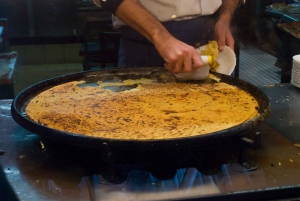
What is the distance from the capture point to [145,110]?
1.57 metres

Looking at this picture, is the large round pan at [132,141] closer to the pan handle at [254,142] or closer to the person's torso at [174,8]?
the pan handle at [254,142]

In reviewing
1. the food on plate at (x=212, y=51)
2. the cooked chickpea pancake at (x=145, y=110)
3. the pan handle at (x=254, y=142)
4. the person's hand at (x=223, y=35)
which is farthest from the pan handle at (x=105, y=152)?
the person's hand at (x=223, y=35)

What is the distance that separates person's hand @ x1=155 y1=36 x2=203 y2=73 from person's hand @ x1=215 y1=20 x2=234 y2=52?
465 millimetres

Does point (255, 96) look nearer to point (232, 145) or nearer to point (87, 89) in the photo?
point (232, 145)

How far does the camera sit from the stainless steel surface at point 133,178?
3.83 feet

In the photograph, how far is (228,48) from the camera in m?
2.05

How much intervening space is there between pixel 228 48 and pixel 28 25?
2227 millimetres

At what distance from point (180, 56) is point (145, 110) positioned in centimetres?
26

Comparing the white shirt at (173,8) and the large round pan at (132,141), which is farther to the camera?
the white shirt at (173,8)

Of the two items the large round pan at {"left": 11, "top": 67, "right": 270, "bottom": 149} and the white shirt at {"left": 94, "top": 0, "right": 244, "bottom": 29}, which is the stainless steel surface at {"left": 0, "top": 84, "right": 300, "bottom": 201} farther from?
Answer: the white shirt at {"left": 94, "top": 0, "right": 244, "bottom": 29}

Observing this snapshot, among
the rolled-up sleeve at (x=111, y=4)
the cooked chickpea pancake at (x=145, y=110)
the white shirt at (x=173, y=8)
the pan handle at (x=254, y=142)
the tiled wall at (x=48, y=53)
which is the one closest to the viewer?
the pan handle at (x=254, y=142)

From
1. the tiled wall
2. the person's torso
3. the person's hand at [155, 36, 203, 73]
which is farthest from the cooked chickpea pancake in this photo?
the tiled wall

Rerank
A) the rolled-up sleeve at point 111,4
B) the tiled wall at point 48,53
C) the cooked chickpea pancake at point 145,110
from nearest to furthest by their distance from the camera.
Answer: the cooked chickpea pancake at point 145,110
the rolled-up sleeve at point 111,4
the tiled wall at point 48,53

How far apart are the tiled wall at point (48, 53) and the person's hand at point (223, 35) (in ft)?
6.54
